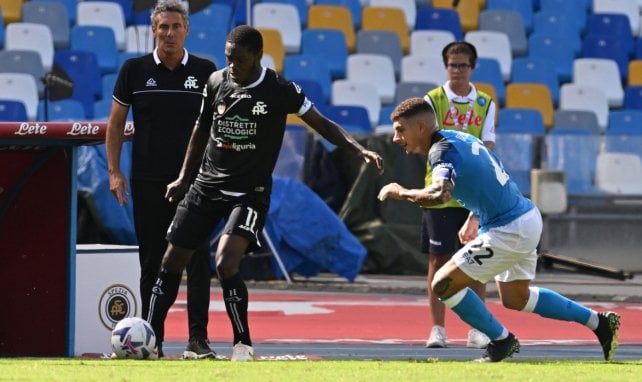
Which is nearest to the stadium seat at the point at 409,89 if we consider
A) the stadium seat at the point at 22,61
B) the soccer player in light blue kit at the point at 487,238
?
the stadium seat at the point at 22,61

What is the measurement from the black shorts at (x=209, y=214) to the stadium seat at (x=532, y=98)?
1494 centimetres

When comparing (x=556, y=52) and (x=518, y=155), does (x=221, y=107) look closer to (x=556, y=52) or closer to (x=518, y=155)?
(x=518, y=155)

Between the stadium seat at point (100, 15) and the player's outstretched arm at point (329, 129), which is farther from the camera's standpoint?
the stadium seat at point (100, 15)

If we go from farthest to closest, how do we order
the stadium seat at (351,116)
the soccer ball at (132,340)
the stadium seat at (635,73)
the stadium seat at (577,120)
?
the stadium seat at (635,73) < the stadium seat at (577,120) < the stadium seat at (351,116) < the soccer ball at (132,340)

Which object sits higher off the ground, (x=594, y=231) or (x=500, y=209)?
(x=500, y=209)

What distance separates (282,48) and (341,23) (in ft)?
5.27

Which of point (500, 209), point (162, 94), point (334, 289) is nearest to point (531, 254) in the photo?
point (500, 209)

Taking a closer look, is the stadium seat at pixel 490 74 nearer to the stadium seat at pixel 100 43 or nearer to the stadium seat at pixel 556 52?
the stadium seat at pixel 556 52

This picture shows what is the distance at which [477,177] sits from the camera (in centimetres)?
879

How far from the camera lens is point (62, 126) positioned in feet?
29.4

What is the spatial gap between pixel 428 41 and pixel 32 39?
642cm

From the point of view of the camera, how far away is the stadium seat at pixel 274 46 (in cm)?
2284

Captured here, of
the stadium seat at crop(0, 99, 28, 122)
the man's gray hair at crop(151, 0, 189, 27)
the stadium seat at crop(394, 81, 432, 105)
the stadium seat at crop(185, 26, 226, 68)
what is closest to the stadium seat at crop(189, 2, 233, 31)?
the stadium seat at crop(185, 26, 226, 68)

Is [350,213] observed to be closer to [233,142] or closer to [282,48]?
[282,48]
